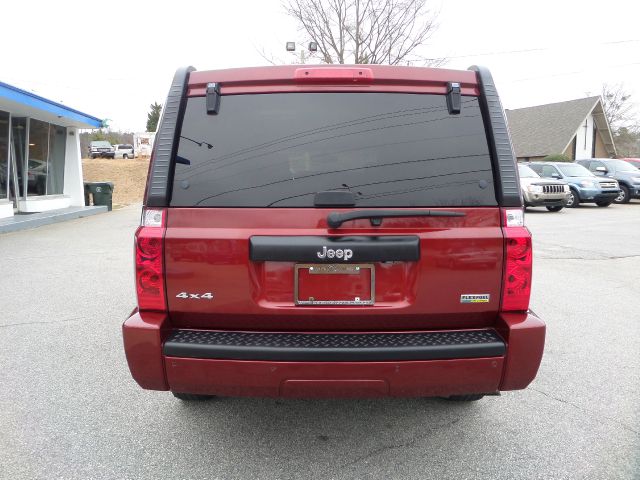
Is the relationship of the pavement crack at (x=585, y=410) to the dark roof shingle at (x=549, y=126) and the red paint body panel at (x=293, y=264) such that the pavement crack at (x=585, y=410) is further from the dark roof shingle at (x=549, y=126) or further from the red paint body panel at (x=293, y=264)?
the dark roof shingle at (x=549, y=126)

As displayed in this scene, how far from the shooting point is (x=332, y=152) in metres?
2.50

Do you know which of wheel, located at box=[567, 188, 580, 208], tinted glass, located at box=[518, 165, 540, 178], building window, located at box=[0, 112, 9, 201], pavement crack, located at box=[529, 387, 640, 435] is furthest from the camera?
wheel, located at box=[567, 188, 580, 208]

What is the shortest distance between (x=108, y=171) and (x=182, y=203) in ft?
115

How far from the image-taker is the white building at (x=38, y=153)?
1396cm

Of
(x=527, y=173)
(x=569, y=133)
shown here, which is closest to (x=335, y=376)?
(x=527, y=173)

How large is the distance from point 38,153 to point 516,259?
1801 centimetres

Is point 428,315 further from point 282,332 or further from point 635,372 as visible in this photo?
point 635,372

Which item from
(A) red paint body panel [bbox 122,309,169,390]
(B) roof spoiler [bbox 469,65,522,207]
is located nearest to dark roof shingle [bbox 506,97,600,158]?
(B) roof spoiler [bbox 469,65,522,207]

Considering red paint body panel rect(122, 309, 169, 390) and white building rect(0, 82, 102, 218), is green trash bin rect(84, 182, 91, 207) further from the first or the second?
red paint body panel rect(122, 309, 169, 390)

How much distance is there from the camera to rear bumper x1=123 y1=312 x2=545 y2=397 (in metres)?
2.35

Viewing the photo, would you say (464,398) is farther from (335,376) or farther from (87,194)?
(87,194)

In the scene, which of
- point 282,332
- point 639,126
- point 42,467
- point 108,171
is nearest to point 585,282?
point 282,332

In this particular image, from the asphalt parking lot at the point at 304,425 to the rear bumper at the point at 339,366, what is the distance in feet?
1.80

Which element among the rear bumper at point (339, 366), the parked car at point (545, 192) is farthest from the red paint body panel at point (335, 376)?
the parked car at point (545, 192)
